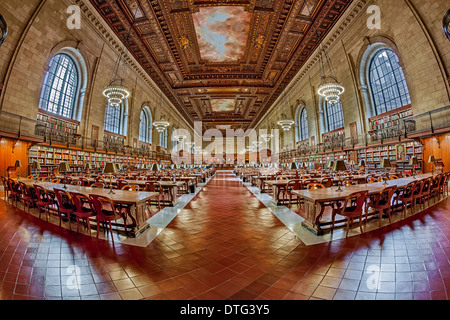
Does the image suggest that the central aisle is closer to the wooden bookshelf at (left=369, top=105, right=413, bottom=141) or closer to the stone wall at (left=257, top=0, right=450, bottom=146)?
the wooden bookshelf at (left=369, top=105, right=413, bottom=141)

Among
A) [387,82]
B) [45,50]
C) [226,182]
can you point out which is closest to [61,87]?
[45,50]

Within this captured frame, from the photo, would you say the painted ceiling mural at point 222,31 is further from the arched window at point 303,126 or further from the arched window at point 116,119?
the arched window at point 303,126

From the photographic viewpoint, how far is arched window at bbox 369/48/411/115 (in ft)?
34.8

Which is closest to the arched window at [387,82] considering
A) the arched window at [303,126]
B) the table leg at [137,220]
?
the arched window at [303,126]

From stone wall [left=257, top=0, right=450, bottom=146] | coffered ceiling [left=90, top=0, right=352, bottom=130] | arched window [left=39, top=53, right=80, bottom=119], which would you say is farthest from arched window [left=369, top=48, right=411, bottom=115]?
arched window [left=39, top=53, right=80, bottom=119]

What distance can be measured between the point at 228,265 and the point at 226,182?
10691mm

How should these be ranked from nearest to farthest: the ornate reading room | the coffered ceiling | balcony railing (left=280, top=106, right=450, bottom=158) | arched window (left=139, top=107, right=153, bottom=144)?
the ornate reading room < balcony railing (left=280, top=106, right=450, bottom=158) < the coffered ceiling < arched window (left=139, top=107, right=153, bottom=144)

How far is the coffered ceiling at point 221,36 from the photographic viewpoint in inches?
366

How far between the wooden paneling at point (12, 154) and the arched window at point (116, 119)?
7590 mm

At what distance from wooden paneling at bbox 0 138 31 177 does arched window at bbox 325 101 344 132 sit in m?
20.3

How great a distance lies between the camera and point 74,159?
11.0 metres

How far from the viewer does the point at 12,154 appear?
305 inches

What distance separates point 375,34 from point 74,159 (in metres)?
19.4
